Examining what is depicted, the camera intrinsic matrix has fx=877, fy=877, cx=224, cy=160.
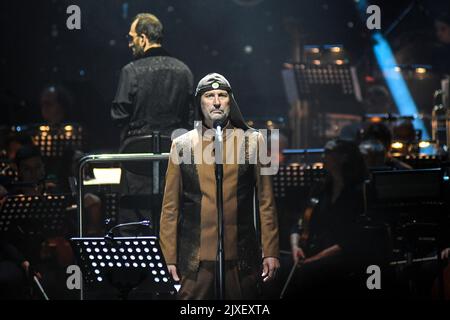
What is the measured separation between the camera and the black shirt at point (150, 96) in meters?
7.53

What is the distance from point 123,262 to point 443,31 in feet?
34.6

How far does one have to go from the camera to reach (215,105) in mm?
5762

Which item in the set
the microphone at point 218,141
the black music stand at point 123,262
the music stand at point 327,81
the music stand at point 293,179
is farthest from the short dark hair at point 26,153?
the microphone at point 218,141

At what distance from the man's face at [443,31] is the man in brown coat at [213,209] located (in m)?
9.72

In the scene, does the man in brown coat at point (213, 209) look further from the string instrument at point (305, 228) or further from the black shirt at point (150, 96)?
the string instrument at point (305, 228)

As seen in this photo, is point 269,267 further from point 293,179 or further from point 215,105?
point 293,179

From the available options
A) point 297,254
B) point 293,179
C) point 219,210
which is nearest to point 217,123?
point 219,210

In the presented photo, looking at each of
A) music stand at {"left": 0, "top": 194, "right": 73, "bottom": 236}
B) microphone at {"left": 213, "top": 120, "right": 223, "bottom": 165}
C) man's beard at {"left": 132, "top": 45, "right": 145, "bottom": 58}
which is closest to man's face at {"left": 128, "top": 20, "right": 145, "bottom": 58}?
man's beard at {"left": 132, "top": 45, "right": 145, "bottom": 58}
